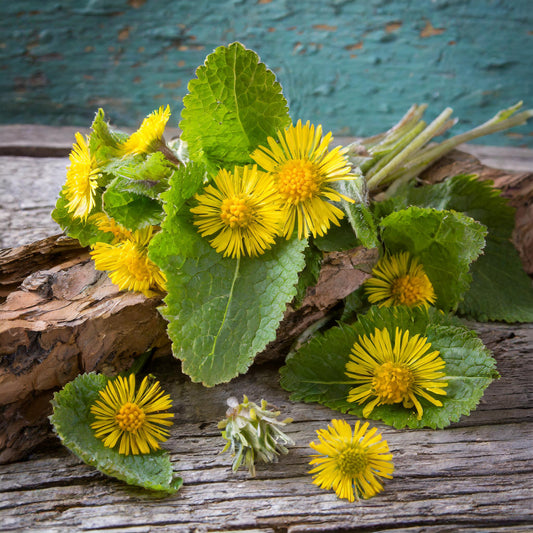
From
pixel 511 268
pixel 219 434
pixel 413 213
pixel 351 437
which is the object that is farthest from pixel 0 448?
pixel 511 268

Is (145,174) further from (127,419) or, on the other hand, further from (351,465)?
(351,465)

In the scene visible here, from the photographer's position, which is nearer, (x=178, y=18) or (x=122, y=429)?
(x=122, y=429)

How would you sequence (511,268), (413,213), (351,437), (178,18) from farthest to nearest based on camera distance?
(178,18) → (511,268) → (413,213) → (351,437)

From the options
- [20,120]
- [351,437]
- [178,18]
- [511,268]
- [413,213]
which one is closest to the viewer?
[351,437]

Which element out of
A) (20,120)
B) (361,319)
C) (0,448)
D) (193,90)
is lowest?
(0,448)

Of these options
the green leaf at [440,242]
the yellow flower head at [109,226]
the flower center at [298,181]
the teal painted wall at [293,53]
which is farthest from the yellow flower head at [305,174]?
the teal painted wall at [293,53]

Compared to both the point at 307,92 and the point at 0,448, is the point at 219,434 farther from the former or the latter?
the point at 307,92

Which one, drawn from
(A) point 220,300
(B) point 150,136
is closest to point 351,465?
(A) point 220,300
